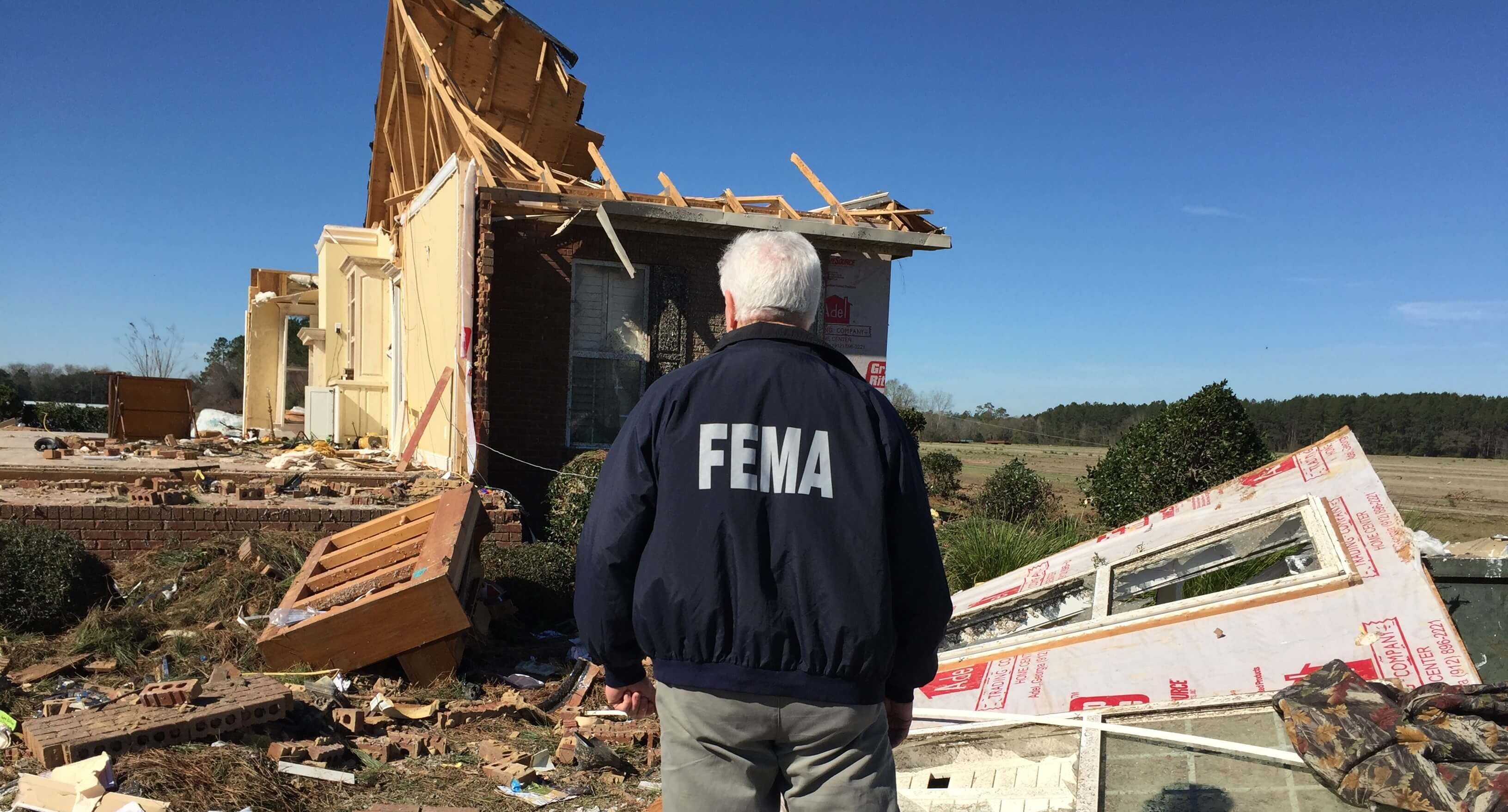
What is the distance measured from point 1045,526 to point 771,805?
27.9 feet

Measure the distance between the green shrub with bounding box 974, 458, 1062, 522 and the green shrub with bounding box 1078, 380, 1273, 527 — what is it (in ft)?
7.59

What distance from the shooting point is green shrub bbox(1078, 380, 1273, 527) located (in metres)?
8.91

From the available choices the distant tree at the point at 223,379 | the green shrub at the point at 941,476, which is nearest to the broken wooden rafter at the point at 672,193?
the green shrub at the point at 941,476

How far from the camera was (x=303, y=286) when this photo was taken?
18734 millimetres

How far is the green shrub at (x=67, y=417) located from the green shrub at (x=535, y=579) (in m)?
17.4

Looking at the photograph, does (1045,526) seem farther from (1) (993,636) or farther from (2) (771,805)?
(2) (771,805)

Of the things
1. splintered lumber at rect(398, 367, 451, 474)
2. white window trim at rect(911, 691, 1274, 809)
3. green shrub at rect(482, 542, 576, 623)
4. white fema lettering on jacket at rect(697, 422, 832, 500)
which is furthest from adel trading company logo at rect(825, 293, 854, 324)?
white fema lettering on jacket at rect(697, 422, 832, 500)

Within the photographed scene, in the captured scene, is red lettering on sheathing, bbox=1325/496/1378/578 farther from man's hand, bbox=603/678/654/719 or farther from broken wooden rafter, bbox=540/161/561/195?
broken wooden rafter, bbox=540/161/561/195

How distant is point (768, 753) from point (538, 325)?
8657 mm

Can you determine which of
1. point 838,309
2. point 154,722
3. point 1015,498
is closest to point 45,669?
point 154,722

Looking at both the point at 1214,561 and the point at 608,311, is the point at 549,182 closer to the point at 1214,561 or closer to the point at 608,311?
the point at 608,311

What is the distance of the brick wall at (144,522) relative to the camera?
7188 millimetres

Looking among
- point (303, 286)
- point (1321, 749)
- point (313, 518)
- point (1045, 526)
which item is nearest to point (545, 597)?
point (313, 518)

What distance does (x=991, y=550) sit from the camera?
7895mm
